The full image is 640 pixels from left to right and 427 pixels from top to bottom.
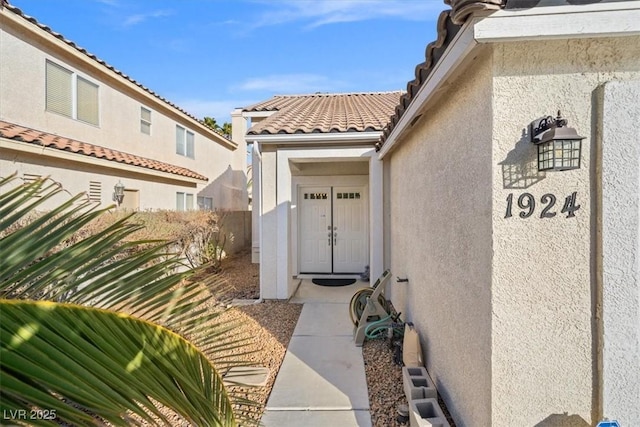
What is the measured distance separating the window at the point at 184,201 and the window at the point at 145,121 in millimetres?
3004

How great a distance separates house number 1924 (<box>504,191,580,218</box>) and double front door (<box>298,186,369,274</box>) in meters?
8.69

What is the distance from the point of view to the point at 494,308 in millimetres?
2512

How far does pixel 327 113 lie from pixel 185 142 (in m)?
9.17

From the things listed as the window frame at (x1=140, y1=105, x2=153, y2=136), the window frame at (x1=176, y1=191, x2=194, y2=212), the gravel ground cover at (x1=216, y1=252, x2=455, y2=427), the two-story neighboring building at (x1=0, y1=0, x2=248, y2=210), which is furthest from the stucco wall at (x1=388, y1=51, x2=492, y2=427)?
the window frame at (x1=140, y1=105, x2=153, y2=136)

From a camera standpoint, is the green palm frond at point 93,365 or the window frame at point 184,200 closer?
the green palm frond at point 93,365

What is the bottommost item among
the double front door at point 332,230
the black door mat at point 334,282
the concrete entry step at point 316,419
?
the concrete entry step at point 316,419

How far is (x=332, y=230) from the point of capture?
11.3 m

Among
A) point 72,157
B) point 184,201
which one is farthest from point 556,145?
point 184,201

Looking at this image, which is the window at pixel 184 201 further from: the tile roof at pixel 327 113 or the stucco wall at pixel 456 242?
the stucco wall at pixel 456 242

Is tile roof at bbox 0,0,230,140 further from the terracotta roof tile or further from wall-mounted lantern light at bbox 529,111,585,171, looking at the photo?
wall-mounted lantern light at bbox 529,111,585,171

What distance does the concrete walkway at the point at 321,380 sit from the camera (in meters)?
3.82

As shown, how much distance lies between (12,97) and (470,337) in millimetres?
11592

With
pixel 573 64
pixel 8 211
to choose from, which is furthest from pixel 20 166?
pixel 573 64

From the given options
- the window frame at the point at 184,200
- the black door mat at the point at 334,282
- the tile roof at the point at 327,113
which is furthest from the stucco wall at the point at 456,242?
the window frame at the point at 184,200
